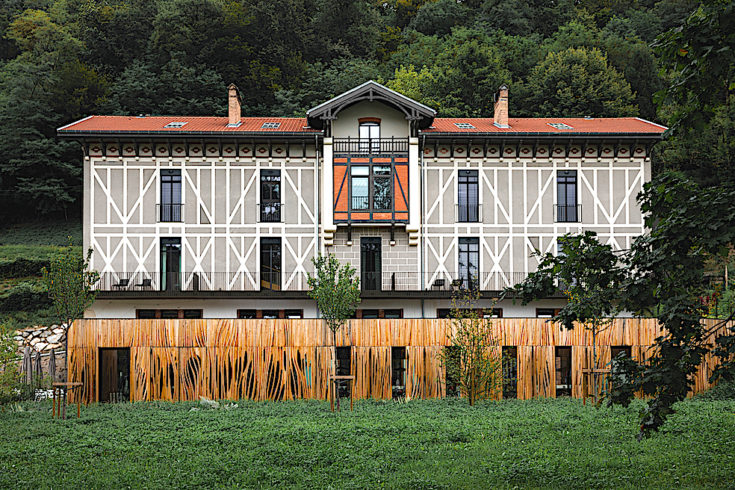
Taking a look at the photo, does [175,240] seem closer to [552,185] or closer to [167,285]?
[167,285]

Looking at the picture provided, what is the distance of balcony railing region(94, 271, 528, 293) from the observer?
27641 mm

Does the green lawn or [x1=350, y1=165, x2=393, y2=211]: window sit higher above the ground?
[x1=350, y1=165, x2=393, y2=211]: window

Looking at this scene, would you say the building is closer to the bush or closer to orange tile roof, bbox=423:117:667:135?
orange tile roof, bbox=423:117:667:135

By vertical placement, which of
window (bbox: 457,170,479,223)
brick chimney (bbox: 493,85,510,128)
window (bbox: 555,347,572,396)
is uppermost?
brick chimney (bbox: 493,85,510,128)

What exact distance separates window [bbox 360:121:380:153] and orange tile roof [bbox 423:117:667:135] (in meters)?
1.90

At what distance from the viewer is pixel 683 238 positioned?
24.1 ft

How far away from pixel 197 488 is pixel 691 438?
850 cm

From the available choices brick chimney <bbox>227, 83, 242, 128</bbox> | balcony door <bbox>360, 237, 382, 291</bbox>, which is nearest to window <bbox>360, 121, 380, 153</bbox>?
balcony door <bbox>360, 237, 382, 291</bbox>

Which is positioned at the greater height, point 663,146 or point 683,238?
point 663,146

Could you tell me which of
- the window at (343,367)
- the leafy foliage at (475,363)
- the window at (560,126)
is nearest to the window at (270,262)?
the window at (343,367)

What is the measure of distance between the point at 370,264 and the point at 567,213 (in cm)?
805

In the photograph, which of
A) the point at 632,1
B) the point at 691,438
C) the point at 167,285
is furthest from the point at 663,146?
the point at 691,438

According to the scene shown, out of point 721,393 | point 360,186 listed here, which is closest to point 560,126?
point 360,186

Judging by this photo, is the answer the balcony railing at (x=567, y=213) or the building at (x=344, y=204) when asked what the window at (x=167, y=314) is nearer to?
the building at (x=344, y=204)
